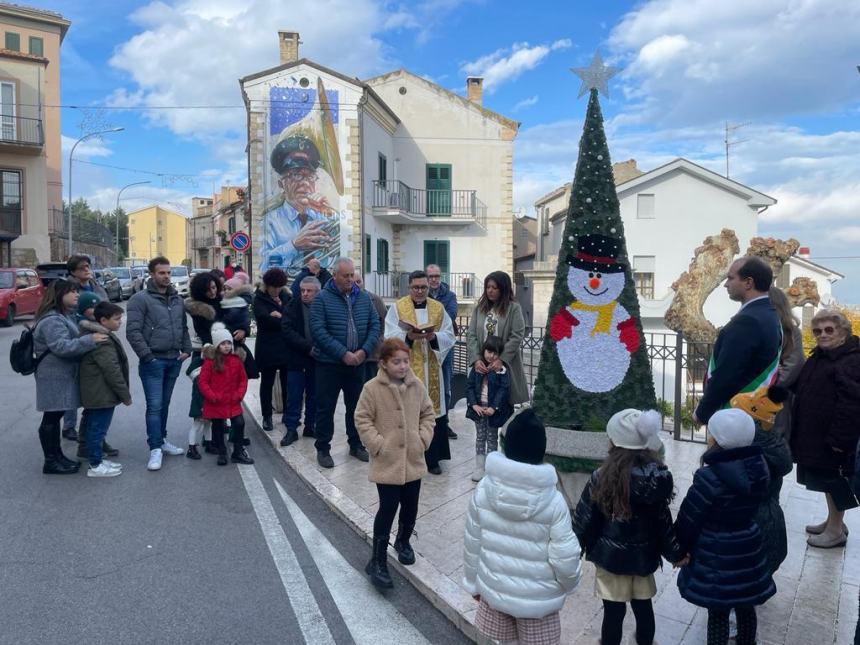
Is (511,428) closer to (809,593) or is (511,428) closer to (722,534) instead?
(722,534)

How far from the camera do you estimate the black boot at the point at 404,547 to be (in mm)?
4504

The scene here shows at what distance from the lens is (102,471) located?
20.9ft

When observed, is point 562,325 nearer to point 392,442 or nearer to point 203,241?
point 392,442

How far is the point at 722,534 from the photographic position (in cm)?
322

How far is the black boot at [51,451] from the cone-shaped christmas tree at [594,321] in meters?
4.50

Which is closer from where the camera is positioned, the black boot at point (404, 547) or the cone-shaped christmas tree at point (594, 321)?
the black boot at point (404, 547)

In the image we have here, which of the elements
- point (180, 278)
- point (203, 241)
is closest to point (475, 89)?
point (180, 278)

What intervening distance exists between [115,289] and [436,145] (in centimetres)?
1607

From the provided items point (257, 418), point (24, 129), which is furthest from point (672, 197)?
point (24, 129)

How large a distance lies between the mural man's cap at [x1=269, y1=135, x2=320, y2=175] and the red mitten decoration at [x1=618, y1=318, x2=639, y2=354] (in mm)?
22525

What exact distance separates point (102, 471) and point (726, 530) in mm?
5463

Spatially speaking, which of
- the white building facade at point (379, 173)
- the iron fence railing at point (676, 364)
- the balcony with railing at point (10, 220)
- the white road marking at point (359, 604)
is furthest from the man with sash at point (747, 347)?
the balcony with railing at point (10, 220)

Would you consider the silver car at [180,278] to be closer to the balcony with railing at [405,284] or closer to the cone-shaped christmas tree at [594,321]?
the balcony with railing at [405,284]

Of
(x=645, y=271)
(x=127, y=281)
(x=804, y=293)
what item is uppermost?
(x=645, y=271)
